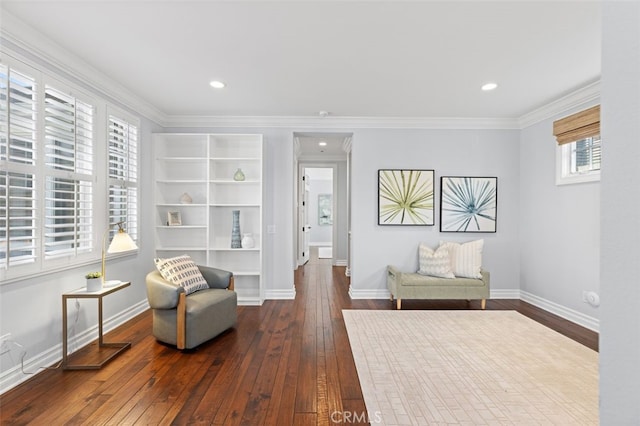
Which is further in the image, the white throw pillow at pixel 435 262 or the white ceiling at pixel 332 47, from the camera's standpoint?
the white throw pillow at pixel 435 262

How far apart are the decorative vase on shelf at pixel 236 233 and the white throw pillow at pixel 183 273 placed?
0.93 metres

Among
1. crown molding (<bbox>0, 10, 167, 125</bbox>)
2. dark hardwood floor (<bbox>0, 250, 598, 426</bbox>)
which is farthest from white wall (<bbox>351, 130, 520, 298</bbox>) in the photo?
crown molding (<bbox>0, 10, 167, 125</bbox>)

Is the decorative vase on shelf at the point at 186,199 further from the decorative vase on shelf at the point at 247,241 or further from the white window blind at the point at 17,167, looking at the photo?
the white window blind at the point at 17,167

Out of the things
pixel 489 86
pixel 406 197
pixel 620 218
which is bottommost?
pixel 620 218

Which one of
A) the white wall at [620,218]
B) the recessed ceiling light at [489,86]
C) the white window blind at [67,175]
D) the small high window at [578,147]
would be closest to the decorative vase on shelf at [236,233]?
the white window blind at [67,175]

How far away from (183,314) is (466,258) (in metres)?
3.57

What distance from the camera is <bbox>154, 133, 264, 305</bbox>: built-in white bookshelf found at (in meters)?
4.36

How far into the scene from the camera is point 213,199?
4.50 m

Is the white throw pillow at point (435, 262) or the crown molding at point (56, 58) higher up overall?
the crown molding at point (56, 58)

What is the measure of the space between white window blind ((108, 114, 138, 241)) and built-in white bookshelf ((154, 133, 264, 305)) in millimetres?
445

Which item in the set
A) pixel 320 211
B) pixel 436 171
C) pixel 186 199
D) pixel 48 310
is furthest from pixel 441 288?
pixel 320 211

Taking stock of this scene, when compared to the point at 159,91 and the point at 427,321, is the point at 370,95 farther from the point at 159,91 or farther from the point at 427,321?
the point at 427,321

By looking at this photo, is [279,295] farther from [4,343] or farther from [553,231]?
[553,231]

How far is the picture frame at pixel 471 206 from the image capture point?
4637 millimetres
